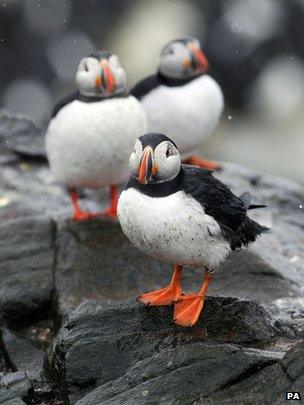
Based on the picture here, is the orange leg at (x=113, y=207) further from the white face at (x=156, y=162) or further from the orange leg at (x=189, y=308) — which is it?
the white face at (x=156, y=162)

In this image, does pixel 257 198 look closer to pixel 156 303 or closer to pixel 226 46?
pixel 156 303

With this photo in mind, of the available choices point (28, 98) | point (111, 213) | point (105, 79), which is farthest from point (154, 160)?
point (28, 98)

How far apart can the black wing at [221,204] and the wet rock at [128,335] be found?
0.44m

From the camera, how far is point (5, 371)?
5.26m

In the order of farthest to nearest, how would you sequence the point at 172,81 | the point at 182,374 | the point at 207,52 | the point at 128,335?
the point at 207,52, the point at 172,81, the point at 128,335, the point at 182,374

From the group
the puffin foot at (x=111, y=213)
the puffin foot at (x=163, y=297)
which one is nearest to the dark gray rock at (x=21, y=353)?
the puffin foot at (x=163, y=297)

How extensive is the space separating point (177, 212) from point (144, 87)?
398cm

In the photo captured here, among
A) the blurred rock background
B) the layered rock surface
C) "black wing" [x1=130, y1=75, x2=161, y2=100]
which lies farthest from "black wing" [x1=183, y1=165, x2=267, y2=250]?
the blurred rock background

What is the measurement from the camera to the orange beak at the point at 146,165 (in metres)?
4.42

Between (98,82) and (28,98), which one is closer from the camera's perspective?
(98,82)

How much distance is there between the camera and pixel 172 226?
4.53 meters

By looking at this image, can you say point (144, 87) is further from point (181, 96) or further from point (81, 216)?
point (81, 216)

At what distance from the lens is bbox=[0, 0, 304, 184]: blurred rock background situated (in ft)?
43.4

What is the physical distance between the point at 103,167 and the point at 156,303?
2.12 metres
